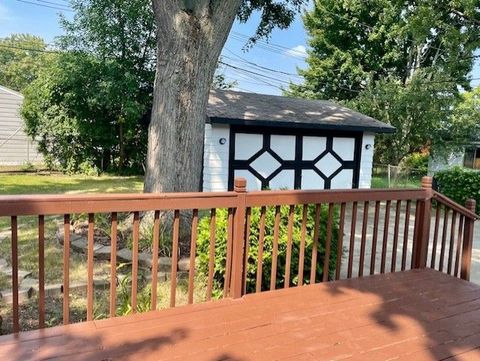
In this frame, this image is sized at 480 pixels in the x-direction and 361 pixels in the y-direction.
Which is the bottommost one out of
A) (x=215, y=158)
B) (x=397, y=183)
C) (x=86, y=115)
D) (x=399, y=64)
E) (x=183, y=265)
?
(x=183, y=265)

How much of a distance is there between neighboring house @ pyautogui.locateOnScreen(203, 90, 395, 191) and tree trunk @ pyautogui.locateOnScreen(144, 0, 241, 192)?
3295 mm

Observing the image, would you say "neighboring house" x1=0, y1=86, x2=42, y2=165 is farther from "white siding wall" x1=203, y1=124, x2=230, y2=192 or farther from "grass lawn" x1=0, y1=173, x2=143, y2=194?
"white siding wall" x1=203, y1=124, x2=230, y2=192

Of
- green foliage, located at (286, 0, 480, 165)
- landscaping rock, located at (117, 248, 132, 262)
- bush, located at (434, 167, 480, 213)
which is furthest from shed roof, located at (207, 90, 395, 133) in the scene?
landscaping rock, located at (117, 248, 132, 262)

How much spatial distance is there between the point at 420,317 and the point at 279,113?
6.66 meters

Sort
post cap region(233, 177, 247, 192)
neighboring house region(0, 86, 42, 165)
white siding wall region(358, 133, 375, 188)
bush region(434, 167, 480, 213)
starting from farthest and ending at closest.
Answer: neighboring house region(0, 86, 42, 165), white siding wall region(358, 133, 375, 188), bush region(434, 167, 480, 213), post cap region(233, 177, 247, 192)

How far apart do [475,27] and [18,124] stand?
15654 millimetres

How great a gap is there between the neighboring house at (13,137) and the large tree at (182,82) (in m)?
11.4

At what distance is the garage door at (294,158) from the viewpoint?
8.13 meters

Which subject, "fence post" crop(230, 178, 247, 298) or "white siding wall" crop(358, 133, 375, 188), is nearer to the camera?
"fence post" crop(230, 178, 247, 298)

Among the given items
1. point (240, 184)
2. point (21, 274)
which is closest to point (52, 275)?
point (21, 274)

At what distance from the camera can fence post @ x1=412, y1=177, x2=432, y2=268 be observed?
3.44 metres

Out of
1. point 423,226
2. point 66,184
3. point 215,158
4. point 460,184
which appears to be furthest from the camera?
point 66,184

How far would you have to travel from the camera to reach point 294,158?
8.71 m

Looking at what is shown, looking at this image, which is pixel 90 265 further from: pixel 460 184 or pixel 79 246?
pixel 460 184
